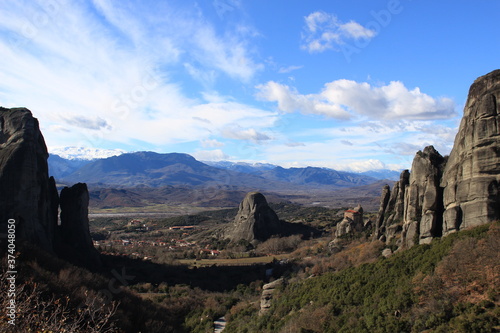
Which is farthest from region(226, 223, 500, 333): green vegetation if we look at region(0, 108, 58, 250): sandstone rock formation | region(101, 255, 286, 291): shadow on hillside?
region(0, 108, 58, 250): sandstone rock formation

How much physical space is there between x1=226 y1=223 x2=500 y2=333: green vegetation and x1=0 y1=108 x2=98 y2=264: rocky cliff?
2971 cm

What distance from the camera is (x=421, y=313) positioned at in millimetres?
20953

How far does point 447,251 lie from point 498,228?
3.44 metres

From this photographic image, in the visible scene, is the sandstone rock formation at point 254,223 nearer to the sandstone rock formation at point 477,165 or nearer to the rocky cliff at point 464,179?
the rocky cliff at point 464,179

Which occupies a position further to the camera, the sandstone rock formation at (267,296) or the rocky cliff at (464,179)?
the sandstone rock formation at (267,296)

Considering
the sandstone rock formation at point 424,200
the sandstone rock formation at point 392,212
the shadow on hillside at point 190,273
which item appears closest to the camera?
the sandstone rock formation at point 424,200

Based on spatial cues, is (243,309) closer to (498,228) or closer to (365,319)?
(365,319)

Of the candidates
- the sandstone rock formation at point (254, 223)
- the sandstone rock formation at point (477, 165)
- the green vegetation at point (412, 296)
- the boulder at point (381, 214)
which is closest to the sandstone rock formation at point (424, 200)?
the sandstone rock formation at point (477, 165)

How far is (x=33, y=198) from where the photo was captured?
1809 inches

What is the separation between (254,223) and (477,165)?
6598 cm

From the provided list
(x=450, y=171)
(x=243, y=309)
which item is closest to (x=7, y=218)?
(x=243, y=309)

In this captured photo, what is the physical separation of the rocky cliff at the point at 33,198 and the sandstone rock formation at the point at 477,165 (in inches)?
1707

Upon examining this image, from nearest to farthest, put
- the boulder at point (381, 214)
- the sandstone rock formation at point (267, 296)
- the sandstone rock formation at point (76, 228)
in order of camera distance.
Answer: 1. the sandstone rock formation at point (267, 296)
2. the boulder at point (381, 214)
3. the sandstone rock formation at point (76, 228)

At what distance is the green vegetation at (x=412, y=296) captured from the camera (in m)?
19.7
